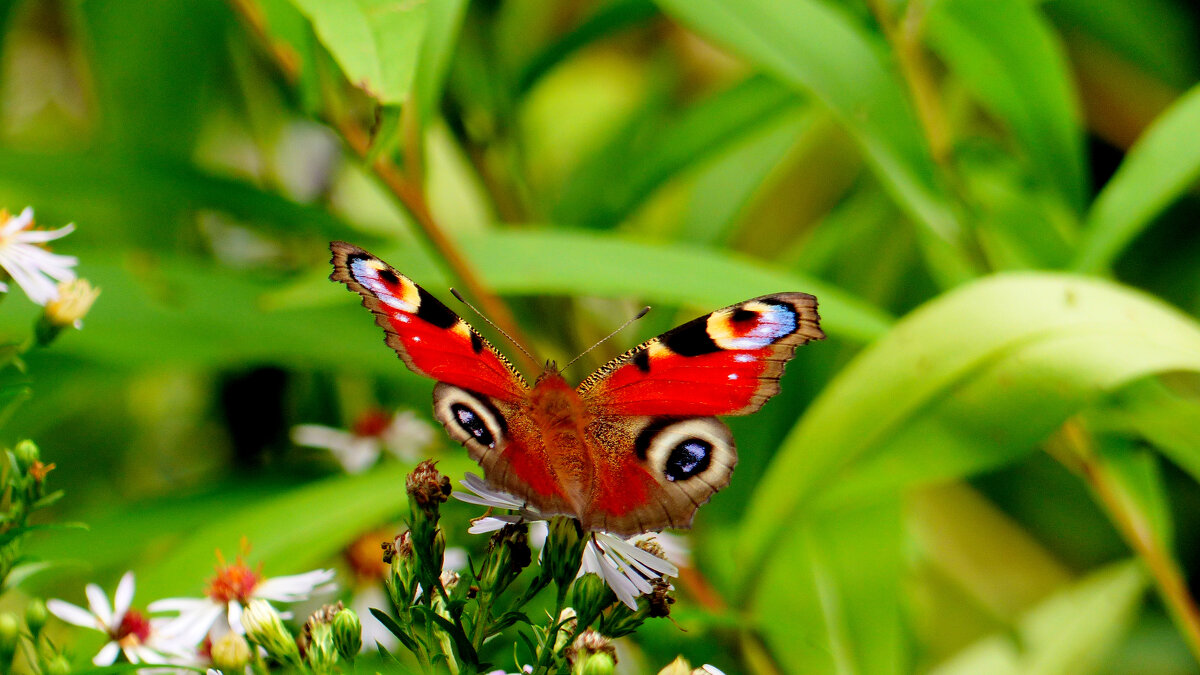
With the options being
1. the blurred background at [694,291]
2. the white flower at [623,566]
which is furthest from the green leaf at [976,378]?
the white flower at [623,566]

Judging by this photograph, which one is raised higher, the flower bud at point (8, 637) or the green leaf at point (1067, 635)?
the flower bud at point (8, 637)

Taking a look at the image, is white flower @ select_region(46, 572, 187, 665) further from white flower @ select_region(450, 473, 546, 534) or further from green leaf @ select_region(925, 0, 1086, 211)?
green leaf @ select_region(925, 0, 1086, 211)

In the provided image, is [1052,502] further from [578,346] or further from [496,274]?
[496,274]

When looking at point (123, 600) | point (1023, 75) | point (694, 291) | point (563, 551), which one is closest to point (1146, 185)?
point (1023, 75)

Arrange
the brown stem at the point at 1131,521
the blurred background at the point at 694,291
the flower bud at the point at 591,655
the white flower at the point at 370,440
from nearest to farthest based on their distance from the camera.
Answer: the flower bud at the point at 591,655
the blurred background at the point at 694,291
the brown stem at the point at 1131,521
the white flower at the point at 370,440

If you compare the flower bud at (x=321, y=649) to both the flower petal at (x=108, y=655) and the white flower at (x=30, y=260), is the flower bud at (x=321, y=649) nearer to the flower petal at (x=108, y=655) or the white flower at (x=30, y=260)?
the flower petal at (x=108, y=655)
